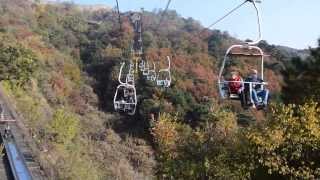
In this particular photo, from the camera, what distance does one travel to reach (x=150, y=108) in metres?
48.8

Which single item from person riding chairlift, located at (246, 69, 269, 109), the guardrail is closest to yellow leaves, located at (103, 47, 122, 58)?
the guardrail

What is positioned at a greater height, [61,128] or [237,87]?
[237,87]

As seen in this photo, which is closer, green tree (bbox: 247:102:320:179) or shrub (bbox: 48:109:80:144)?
green tree (bbox: 247:102:320:179)

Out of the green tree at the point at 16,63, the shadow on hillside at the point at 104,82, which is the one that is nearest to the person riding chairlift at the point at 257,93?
the green tree at the point at 16,63

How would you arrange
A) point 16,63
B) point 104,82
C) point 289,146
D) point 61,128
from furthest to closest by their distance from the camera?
point 104,82 < point 16,63 < point 61,128 < point 289,146

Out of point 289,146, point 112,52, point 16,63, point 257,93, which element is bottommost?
point 289,146

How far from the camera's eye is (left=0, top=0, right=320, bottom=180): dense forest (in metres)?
21.4

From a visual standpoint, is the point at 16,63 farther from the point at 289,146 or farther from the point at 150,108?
the point at 289,146

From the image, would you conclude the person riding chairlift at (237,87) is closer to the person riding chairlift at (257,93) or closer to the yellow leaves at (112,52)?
the person riding chairlift at (257,93)

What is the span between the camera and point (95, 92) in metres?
58.4

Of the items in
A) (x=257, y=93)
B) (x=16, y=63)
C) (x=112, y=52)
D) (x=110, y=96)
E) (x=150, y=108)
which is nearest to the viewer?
(x=257, y=93)

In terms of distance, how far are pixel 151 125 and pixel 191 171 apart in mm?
24794

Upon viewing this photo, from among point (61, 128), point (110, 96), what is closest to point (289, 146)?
point (61, 128)

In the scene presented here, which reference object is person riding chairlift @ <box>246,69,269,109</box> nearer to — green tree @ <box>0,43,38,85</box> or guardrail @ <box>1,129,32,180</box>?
guardrail @ <box>1,129,32,180</box>
